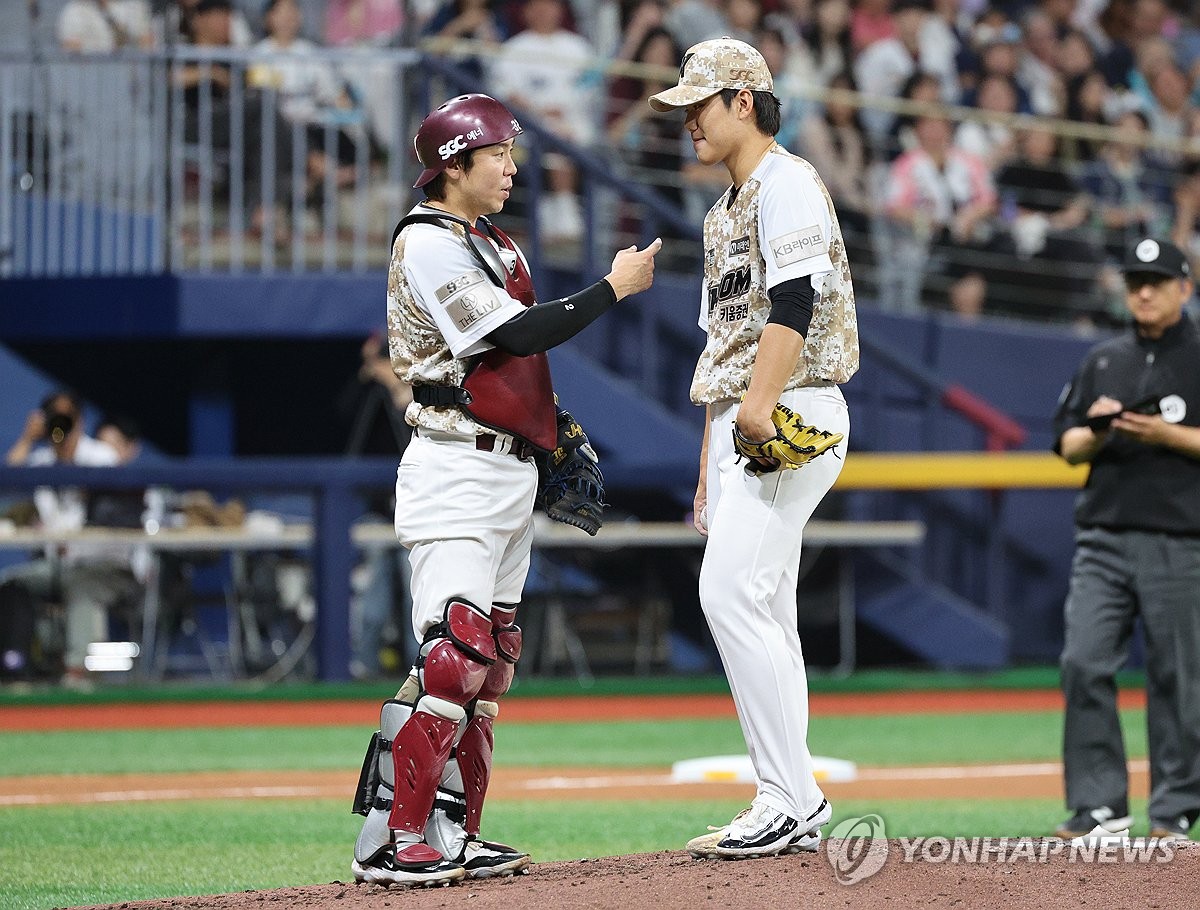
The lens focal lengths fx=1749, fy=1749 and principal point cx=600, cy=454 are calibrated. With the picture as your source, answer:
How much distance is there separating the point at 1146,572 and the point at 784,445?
2.51 meters

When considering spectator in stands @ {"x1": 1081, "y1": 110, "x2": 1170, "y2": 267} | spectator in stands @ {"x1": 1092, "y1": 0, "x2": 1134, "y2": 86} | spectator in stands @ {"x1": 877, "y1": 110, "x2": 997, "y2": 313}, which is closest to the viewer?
spectator in stands @ {"x1": 877, "y1": 110, "x2": 997, "y2": 313}

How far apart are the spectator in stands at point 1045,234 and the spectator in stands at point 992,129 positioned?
153mm

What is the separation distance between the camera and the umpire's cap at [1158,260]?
6.50 metres

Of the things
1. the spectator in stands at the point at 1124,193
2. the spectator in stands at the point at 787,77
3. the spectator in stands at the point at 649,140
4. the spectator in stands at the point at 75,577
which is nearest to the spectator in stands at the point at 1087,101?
the spectator in stands at the point at 1124,193

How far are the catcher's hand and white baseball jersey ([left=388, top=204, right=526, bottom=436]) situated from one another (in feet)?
2.42

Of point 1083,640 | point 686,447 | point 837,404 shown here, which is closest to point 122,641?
point 686,447

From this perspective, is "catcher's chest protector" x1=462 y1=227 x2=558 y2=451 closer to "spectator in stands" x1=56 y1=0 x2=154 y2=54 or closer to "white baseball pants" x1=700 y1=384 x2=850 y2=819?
"white baseball pants" x1=700 y1=384 x2=850 y2=819

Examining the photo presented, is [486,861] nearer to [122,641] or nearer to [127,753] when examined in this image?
[127,753]

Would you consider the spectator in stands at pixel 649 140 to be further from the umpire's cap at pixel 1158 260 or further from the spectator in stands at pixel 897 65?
the umpire's cap at pixel 1158 260

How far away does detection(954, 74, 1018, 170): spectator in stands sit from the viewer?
15.1m

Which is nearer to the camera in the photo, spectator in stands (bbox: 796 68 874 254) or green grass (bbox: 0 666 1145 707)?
green grass (bbox: 0 666 1145 707)

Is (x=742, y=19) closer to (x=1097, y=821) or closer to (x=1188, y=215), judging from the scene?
(x=1188, y=215)

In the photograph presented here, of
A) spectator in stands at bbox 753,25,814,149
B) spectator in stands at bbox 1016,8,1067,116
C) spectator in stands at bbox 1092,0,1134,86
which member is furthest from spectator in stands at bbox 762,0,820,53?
spectator in stands at bbox 1092,0,1134,86

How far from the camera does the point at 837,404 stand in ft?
15.9
